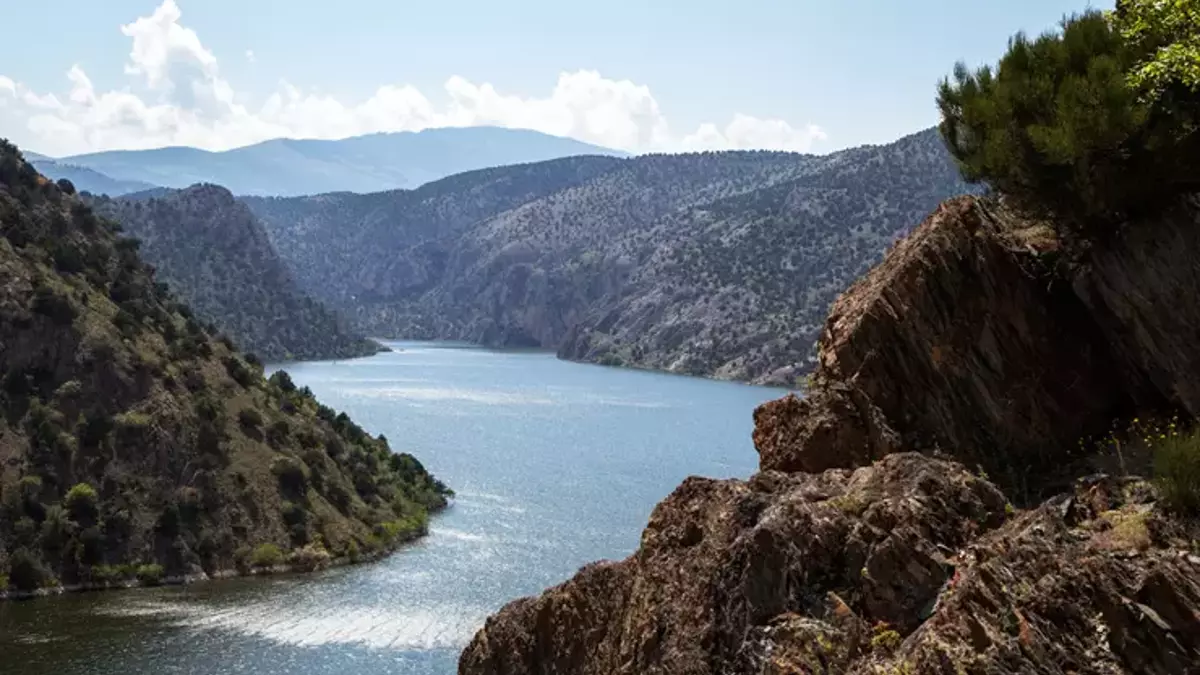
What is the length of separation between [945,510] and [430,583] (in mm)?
63825

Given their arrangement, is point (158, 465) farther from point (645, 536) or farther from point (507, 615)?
point (645, 536)

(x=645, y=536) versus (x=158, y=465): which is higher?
(x=645, y=536)

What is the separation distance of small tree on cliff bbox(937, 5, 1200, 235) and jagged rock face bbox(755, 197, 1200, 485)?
77cm

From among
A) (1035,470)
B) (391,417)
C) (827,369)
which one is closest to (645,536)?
(827,369)

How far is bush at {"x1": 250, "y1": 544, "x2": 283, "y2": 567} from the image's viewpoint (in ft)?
254

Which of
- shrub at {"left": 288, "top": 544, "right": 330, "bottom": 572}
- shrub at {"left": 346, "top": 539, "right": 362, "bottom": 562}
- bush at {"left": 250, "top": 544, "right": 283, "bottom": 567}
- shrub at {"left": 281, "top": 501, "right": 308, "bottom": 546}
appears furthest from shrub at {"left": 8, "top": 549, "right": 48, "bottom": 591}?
shrub at {"left": 346, "top": 539, "right": 362, "bottom": 562}

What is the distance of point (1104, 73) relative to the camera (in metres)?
18.8

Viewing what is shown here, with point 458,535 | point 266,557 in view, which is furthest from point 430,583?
point 458,535

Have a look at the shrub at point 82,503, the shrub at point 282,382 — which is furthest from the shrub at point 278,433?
the shrub at point 82,503

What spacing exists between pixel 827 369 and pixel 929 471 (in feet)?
18.4

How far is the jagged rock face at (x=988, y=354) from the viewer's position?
59.3 ft

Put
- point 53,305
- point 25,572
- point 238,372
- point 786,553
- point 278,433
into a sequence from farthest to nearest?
point 238,372 < point 278,433 < point 53,305 < point 25,572 < point 786,553

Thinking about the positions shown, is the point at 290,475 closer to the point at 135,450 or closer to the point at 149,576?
the point at 135,450

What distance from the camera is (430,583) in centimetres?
7388
